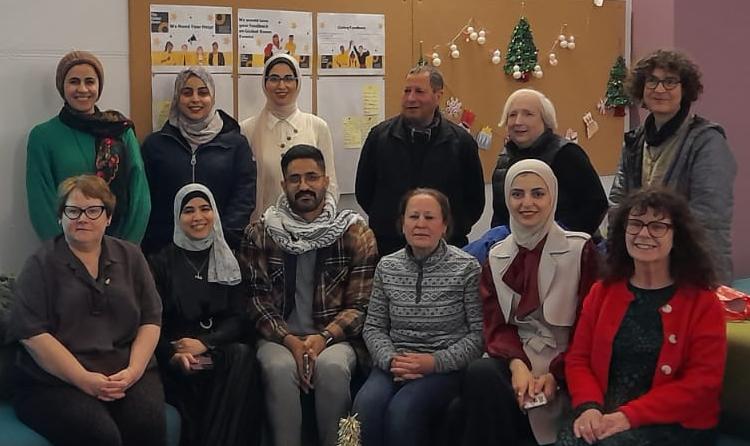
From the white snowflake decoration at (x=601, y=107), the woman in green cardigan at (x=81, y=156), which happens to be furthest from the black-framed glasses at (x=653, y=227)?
the white snowflake decoration at (x=601, y=107)

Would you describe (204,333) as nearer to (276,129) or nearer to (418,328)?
(418,328)

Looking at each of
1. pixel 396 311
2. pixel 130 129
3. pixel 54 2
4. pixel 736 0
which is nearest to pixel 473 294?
pixel 396 311

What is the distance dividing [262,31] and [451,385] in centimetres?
194

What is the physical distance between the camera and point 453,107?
179 inches

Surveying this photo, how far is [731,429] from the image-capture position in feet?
8.80

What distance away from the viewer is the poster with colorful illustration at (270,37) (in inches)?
156

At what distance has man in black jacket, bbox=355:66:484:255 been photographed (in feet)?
11.7

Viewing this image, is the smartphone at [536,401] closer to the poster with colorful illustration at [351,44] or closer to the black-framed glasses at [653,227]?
the black-framed glasses at [653,227]

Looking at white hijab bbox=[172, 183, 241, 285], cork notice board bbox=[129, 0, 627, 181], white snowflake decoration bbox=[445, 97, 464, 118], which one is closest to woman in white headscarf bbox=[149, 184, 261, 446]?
white hijab bbox=[172, 183, 241, 285]

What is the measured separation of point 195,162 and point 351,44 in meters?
1.12

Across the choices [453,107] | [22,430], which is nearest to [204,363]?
[22,430]

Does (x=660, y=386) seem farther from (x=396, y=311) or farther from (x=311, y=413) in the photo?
(x=311, y=413)

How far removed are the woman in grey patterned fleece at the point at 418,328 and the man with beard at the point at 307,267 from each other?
14cm

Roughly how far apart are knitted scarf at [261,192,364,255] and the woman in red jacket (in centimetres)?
103
